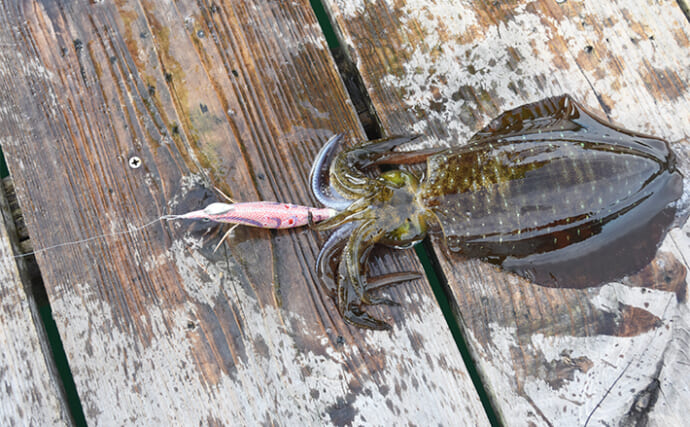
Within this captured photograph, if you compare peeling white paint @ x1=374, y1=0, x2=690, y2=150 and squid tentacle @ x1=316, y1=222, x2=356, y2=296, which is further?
peeling white paint @ x1=374, y1=0, x2=690, y2=150

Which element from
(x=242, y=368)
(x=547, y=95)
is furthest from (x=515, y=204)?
(x=242, y=368)

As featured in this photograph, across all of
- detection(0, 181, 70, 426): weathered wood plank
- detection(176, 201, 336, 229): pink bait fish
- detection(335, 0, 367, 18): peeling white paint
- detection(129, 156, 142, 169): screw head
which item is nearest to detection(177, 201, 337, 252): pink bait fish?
detection(176, 201, 336, 229): pink bait fish

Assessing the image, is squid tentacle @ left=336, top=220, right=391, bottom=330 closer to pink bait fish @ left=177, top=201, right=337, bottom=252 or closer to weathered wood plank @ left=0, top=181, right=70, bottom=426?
pink bait fish @ left=177, top=201, right=337, bottom=252

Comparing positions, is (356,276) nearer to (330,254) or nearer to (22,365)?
(330,254)

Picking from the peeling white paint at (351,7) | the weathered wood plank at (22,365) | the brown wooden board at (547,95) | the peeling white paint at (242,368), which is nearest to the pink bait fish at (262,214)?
the peeling white paint at (242,368)

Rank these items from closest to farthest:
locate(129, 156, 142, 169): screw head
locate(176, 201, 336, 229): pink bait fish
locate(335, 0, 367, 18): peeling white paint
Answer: locate(176, 201, 336, 229): pink bait fish → locate(129, 156, 142, 169): screw head → locate(335, 0, 367, 18): peeling white paint

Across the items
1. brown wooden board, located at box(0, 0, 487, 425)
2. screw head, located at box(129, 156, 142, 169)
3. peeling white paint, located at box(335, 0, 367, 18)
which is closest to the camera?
brown wooden board, located at box(0, 0, 487, 425)

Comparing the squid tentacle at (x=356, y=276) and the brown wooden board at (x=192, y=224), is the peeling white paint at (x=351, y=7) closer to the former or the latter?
the brown wooden board at (x=192, y=224)

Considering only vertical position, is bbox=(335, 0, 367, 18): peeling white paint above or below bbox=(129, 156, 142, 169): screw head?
above
